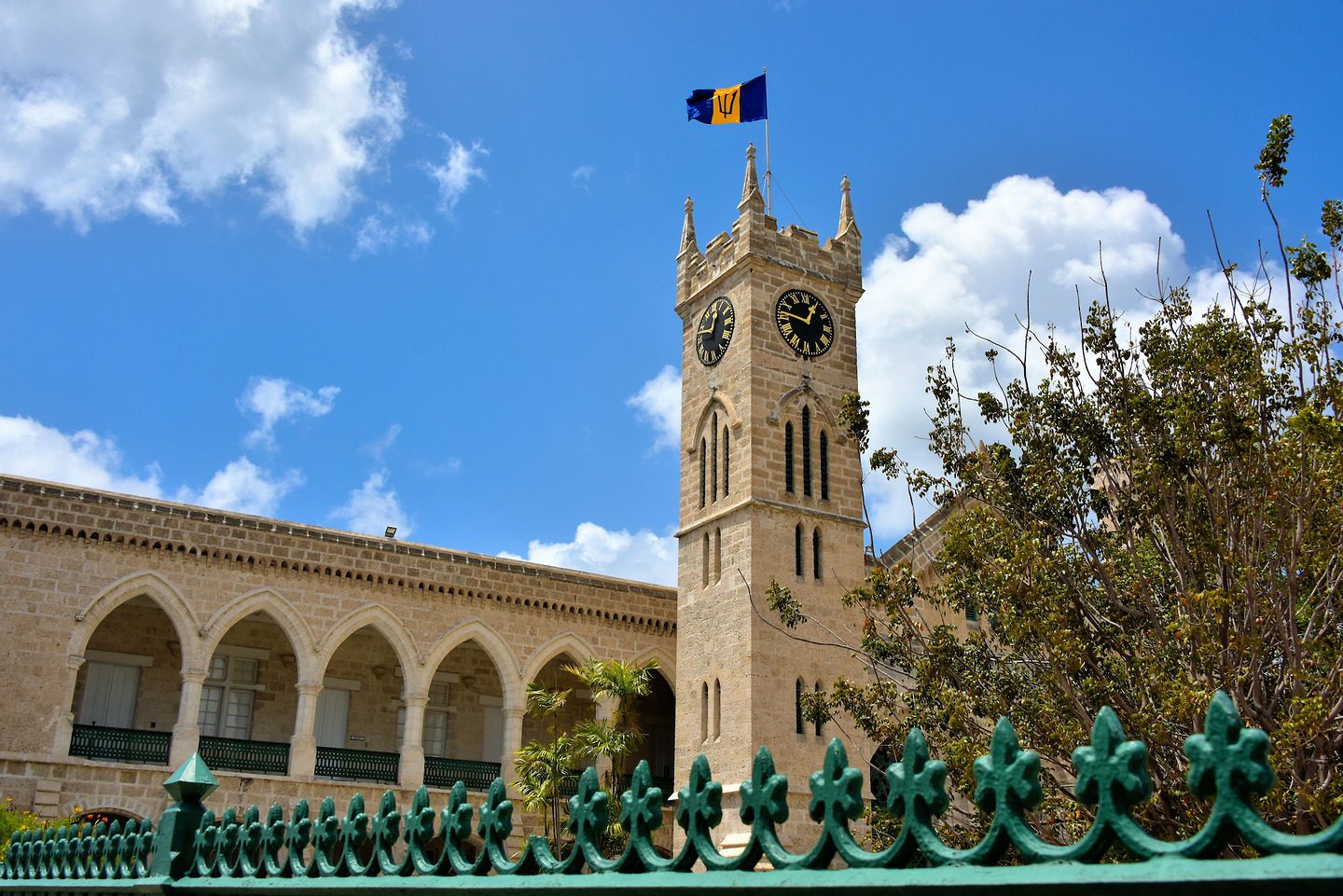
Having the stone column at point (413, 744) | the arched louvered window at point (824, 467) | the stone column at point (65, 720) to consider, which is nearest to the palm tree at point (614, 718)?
the stone column at point (413, 744)

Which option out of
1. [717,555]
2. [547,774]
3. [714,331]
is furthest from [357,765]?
[714,331]

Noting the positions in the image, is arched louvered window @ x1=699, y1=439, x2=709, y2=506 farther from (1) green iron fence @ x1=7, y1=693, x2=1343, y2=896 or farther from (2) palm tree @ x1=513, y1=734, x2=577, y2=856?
(1) green iron fence @ x1=7, y1=693, x2=1343, y2=896

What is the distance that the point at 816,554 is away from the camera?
2367cm

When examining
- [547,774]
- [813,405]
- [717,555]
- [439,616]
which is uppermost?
[813,405]

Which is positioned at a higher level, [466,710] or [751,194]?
[751,194]

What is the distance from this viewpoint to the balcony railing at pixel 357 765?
74.1 ft

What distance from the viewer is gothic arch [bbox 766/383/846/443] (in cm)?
2403

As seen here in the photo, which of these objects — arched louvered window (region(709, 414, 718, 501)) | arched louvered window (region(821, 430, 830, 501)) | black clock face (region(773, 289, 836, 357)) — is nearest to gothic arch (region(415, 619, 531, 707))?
arched louvered window (region(709, 414, 718, 501))

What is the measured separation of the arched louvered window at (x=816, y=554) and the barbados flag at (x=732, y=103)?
8.90m

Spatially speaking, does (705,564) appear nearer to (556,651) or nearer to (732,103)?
(556,651)

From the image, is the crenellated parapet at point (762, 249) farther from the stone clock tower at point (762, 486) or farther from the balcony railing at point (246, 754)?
the balcony railing at point (246, 754)

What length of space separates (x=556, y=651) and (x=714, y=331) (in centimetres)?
732

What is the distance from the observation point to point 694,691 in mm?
23391

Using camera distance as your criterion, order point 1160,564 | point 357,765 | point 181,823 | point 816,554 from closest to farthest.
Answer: point 181,823 → point 1160,564 → point 357,765 → point 816,554
